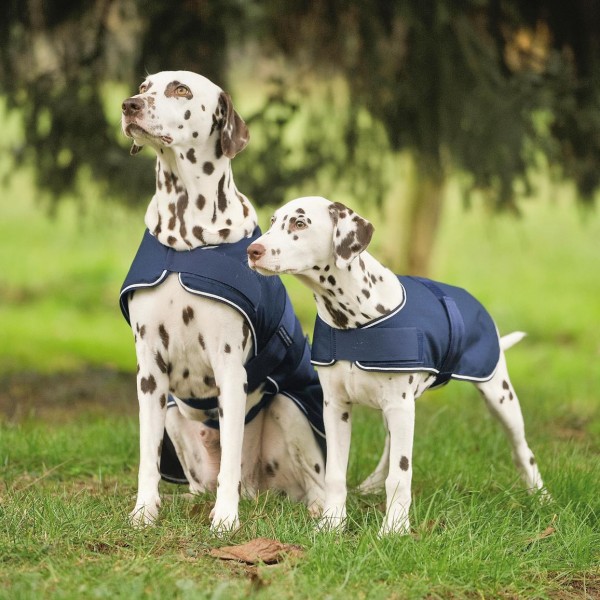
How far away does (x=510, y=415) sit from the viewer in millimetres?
5023

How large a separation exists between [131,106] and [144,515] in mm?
1790

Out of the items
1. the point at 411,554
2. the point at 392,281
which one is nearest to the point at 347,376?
the point at 392,281

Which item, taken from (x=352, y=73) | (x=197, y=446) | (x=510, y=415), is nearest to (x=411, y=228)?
(x=352, y=73)

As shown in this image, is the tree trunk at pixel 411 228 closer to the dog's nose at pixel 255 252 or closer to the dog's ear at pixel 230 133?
the dog's ear at pixel 230 133

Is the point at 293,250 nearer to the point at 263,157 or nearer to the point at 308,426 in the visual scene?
the point at 308,426

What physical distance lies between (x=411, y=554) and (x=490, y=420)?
2.90m

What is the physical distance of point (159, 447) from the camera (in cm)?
469

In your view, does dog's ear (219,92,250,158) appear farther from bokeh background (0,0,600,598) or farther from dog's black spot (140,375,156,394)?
bokeh background (0,0,600,598)

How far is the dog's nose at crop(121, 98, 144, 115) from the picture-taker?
13.9 feet

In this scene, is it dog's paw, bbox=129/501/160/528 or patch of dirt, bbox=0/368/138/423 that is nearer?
dog's paw, bbox=129/501/160/528

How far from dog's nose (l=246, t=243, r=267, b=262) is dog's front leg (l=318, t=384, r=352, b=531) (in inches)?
28.3

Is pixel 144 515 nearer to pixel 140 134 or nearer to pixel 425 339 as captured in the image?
pixel 425 339

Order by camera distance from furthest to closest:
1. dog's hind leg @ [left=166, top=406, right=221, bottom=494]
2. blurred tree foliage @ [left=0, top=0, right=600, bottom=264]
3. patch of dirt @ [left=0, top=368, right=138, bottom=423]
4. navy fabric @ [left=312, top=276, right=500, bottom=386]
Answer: patch of dirt @ [left=0, top=368, right=138, bottom=423] → blurred tree foliage @ [left=0, top=0, right=600, bottom=264] → dog's hind leg @ [left=166, top=406, right=221, bottom=494] → navy fabric @ [left=312, top=276, right=500, bottom=386]

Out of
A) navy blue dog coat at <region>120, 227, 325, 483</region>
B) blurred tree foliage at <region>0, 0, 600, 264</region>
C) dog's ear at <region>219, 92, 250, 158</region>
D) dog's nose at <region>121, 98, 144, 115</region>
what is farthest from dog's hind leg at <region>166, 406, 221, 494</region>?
blurred tree foliage at <region>0, 0, 600, 264</region>
